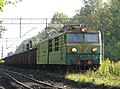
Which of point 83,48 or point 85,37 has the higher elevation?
point 85,37

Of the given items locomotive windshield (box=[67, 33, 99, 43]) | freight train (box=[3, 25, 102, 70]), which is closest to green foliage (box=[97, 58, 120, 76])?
freight train (box=[3, 25, 102, 70])

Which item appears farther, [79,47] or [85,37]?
[85,37]

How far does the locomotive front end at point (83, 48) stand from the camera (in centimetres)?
2095

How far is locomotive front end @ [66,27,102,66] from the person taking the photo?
21.0m

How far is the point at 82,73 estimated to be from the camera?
859 inches

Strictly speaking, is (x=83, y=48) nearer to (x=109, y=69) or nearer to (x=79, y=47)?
(x=79, y=47)

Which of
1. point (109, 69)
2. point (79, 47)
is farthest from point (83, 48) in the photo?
point (109, 69)

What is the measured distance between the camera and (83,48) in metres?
21.3

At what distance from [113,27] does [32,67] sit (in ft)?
107

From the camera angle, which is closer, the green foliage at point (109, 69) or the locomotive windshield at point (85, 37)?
the locomotive windshield at point (85, 37)

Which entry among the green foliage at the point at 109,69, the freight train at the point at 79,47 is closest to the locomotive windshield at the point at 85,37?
the freight train at the point at 79,47

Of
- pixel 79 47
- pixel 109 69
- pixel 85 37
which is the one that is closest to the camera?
pixel 79 47

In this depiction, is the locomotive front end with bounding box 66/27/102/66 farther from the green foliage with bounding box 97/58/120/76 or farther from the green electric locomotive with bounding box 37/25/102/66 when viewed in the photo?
the green foliage with bounding box 97/58/120/76

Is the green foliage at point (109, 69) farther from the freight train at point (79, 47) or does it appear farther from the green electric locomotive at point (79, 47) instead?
the green electric locomotive at point (79, 47)
